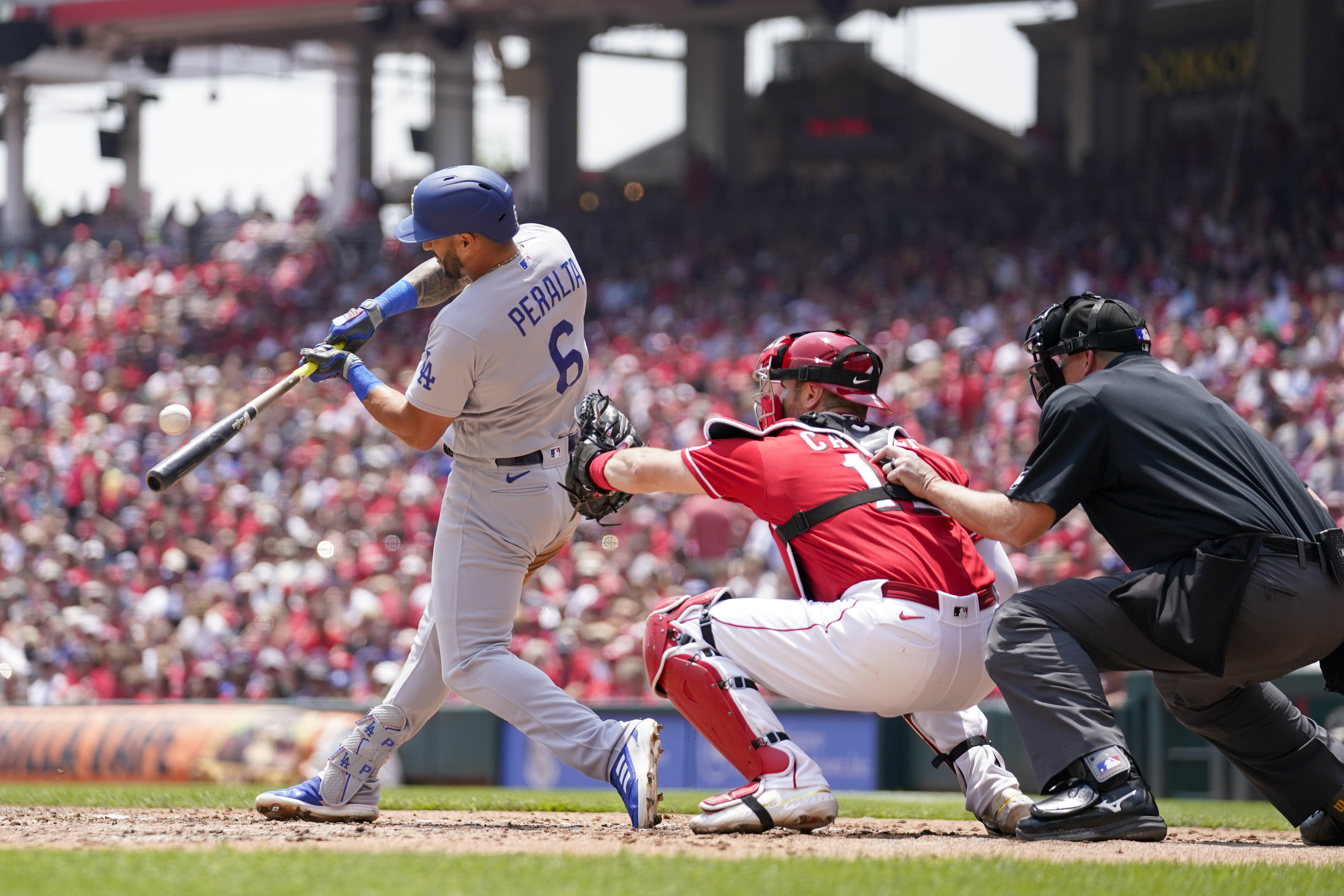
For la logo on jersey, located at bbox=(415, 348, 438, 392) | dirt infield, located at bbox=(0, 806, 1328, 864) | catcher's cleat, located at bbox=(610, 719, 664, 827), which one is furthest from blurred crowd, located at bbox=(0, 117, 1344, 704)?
la logo on jersey, located at bbox=(415, 348, 438, 392)

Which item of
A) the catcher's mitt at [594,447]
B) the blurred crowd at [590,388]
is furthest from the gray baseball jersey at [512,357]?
the blurred crowd at [590,388]

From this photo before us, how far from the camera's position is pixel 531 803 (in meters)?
6.22

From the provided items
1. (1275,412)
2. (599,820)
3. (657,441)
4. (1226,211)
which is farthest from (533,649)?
(1226,211)

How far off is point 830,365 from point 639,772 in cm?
129

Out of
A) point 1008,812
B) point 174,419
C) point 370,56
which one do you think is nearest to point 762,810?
point 1008,812

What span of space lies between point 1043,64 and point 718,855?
22930mm

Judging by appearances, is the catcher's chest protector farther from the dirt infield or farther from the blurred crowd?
the blurred crowd

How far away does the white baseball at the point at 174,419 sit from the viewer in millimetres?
5293

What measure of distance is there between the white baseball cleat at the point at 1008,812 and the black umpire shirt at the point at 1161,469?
77cm

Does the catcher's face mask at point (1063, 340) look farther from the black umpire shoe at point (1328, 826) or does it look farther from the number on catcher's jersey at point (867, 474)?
the black umpire shoe at point (1328, 826)

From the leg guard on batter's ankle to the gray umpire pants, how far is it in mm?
1777

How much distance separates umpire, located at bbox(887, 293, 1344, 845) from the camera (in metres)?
4.21

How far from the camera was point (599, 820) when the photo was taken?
526cm

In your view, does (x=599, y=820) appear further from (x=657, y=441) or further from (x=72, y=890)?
(x=657, y=441)
